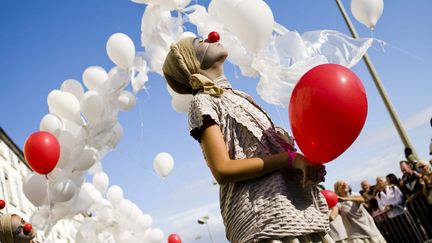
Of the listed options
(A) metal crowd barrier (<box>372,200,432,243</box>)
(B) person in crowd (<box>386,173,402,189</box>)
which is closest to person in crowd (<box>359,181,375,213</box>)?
(A) metal crowd barrier (<box>372,200,432,243</box>)

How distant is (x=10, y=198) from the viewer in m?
24.1

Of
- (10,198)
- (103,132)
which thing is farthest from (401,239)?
(10,198)

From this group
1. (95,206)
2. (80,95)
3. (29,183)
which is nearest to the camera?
(29,183)

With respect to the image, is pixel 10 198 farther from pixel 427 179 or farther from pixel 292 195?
pixel 292 195

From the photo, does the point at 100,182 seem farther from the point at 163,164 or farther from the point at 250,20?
the point at 250,20

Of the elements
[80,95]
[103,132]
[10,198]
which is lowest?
[103,132]

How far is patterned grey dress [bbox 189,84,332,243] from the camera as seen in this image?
161 centimetres

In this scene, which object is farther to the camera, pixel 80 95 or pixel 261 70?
pixel 80 95

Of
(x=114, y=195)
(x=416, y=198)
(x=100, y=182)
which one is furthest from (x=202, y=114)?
(x=114, y=195)

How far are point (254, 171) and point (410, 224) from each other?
7120 mm

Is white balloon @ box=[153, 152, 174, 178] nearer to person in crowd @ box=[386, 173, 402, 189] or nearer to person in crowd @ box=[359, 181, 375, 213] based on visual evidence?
person in crowd @ box=[359, 181, 375, 213]

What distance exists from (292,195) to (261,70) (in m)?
3.51

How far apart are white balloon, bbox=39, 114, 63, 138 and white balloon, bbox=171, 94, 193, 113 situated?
2.36m

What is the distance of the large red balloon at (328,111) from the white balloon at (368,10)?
520 cm
